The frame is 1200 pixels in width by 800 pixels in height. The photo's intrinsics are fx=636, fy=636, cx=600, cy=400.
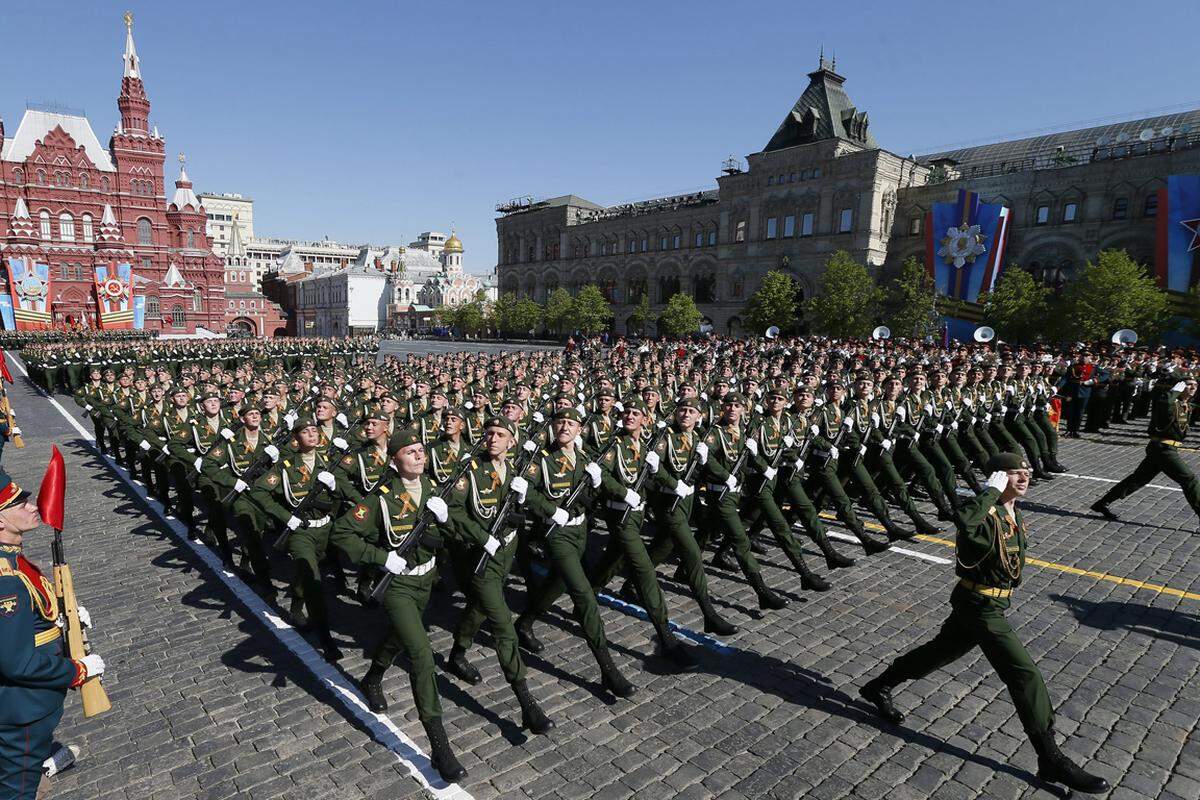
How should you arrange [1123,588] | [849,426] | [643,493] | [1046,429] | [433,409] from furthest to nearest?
1. [1046,429]
2. [433,409]
3. [849,426]
4. [1123,588]
5. [643,493]

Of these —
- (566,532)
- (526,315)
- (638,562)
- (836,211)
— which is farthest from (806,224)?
(566,532)

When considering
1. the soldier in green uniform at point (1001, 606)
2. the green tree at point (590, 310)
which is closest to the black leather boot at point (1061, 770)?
the soldier in green uniform at point (1001, 606)

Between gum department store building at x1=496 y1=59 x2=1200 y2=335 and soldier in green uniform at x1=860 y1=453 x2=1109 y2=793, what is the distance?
4471 cm

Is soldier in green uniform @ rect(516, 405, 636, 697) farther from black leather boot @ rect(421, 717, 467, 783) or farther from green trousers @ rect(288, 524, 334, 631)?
green trousers @ rect(288, 524, 334, 631)

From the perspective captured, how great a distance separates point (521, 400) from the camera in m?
12.3

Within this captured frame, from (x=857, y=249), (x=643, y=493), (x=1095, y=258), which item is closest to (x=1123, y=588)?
(x=643, y=493)

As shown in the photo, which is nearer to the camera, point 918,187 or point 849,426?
point 849,426

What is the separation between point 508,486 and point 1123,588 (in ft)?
24.8

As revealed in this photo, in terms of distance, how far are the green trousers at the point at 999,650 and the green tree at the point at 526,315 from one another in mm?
70978

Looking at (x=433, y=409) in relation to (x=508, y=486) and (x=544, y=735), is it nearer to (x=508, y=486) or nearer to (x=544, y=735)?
(x=508, y=486)

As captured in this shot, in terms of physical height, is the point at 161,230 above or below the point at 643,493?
above

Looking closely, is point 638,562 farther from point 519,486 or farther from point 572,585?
point 519,486

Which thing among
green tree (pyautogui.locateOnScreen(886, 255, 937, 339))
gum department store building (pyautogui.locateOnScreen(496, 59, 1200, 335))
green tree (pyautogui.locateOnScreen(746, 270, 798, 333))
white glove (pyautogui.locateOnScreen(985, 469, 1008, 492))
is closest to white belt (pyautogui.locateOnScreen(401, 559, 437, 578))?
white glove (pyautogui.locateOnScreen(985, 469, 1008, 492))

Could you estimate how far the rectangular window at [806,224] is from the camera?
175 feet
